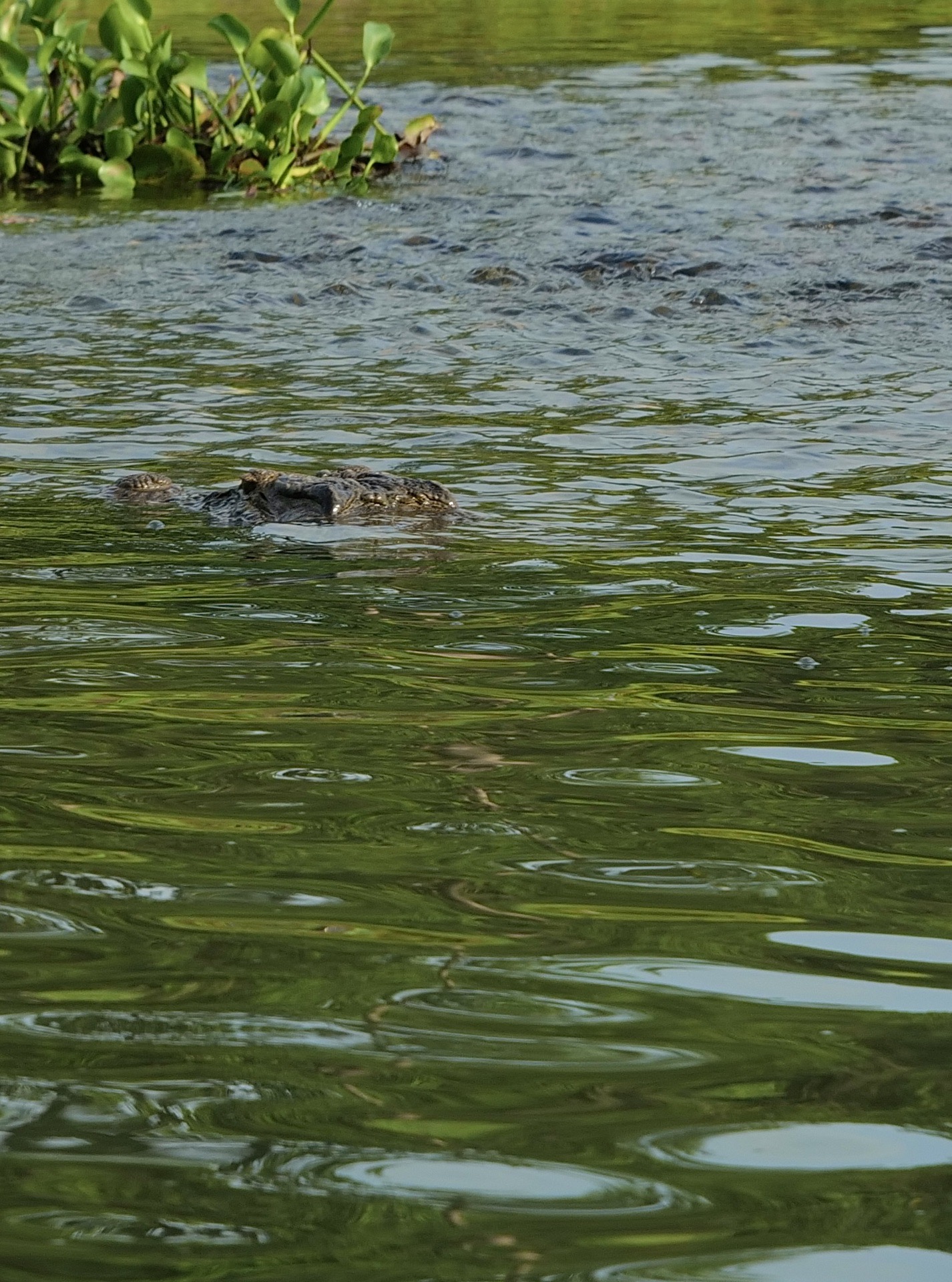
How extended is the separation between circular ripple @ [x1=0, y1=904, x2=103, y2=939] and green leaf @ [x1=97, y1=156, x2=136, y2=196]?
11.3m

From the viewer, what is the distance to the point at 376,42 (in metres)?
13.0

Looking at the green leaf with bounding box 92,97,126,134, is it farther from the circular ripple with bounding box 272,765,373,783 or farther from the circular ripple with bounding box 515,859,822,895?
the circular ripple with bounding box 515,859,822,895

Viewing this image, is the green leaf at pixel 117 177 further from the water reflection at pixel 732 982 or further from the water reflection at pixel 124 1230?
the water reflection at pixel 124 1230

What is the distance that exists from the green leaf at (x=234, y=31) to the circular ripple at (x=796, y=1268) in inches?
459

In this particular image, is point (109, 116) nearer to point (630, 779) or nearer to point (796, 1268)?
point (630, 779)

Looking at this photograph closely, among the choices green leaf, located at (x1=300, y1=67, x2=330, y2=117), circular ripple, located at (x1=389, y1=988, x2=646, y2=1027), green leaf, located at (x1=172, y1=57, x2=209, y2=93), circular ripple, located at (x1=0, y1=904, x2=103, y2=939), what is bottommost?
circular ripple, located at (x1=0, y1=904, x2=103, y2=939)

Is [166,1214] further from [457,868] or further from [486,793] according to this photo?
[486,793]

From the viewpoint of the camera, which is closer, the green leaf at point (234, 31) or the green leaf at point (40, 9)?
the green leaf at point (234, 31)

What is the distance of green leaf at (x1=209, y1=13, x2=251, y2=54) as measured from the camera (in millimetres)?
12312

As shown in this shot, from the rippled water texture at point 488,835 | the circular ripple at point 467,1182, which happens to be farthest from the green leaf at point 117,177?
the circular ripple at point 467,1182

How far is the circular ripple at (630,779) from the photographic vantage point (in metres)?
3.03

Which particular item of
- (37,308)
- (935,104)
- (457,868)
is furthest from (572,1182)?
(935,104)

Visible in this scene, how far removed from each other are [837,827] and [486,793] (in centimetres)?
56

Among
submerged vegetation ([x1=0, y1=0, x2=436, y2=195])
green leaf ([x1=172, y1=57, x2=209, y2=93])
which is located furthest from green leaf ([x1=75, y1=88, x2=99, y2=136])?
green leaf ([x1=172, y1=57, x2=209, y2=93])
